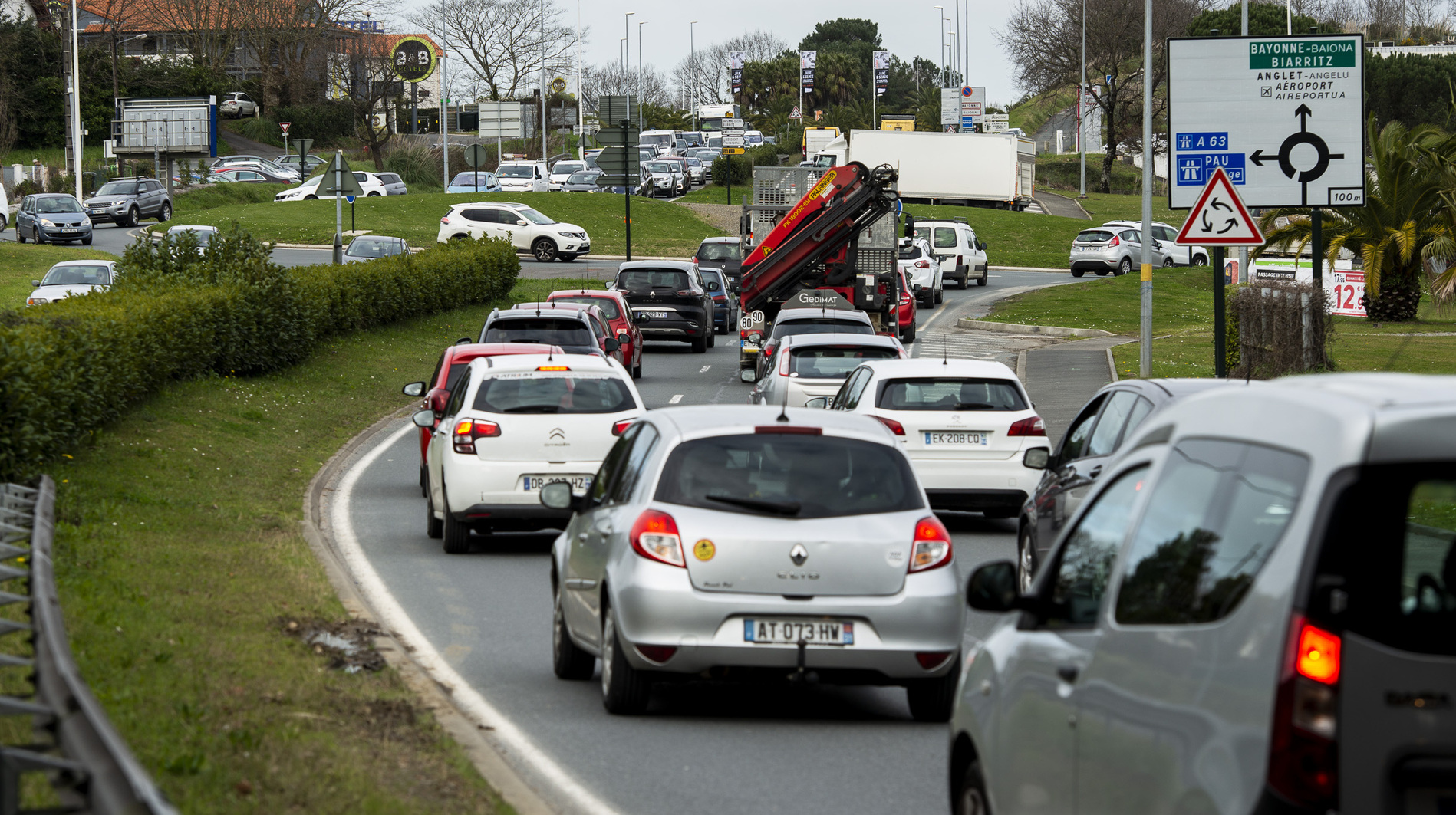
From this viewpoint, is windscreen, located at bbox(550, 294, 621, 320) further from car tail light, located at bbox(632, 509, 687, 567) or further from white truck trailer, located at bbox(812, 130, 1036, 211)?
white truck trailer, located at bbox(812, 130, 1036, 211)

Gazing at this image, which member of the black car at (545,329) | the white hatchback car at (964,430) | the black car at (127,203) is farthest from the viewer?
the black car at (127,203)

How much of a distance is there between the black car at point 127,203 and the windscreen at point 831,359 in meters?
48.1

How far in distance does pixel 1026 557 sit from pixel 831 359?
25.2 ft

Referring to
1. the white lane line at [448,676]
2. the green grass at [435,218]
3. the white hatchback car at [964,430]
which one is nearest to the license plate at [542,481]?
the white lane line at [448,676]

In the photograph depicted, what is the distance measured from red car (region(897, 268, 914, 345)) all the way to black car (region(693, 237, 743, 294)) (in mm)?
8539

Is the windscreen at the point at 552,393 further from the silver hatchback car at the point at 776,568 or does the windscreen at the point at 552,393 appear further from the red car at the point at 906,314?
the red car at the point at 906,314

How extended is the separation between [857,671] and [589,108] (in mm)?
141022

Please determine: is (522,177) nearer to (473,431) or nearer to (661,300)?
(661,300)

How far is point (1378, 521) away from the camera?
127 inches

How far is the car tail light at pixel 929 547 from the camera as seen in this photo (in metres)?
8.09

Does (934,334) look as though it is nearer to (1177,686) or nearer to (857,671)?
(857,671)

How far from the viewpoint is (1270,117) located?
20.6 meters

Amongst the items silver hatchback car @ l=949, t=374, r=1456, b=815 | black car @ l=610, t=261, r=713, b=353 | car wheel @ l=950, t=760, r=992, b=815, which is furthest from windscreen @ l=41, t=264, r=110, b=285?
silver hatchback car @ l=949, t=374, r=1456, b=815

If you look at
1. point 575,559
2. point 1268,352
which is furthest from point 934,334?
point 575,559
